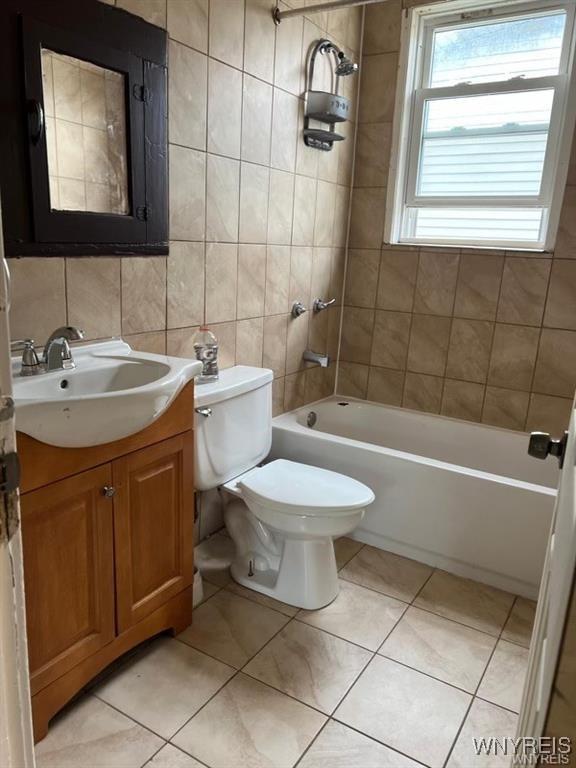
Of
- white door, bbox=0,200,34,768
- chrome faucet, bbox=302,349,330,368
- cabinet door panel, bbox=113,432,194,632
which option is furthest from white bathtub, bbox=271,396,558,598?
white door, bbox=0,200,34,768

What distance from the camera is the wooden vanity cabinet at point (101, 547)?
124cm

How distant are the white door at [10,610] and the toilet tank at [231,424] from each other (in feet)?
3.58

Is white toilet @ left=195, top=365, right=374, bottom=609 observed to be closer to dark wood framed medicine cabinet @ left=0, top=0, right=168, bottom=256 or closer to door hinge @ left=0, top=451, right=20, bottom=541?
dark wood framed medicine cabinet @ left=0, top=0, right=168, bottom=256

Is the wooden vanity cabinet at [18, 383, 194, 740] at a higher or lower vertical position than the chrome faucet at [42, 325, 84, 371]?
lower

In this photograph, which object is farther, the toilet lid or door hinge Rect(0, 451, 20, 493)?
the toilet lid

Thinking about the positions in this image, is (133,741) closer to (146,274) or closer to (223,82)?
(146,274)

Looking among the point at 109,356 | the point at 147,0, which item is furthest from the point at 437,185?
the point at 109,356

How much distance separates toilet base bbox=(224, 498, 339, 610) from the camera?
6.19 feet

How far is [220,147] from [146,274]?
56 centimetres

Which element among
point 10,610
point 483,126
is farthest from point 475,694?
point 483,126

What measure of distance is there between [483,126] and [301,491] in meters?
1.87

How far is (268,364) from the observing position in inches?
96.0

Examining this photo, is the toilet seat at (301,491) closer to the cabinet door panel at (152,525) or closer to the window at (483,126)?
the cabinet door panel at (152,525)

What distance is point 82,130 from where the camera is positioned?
151 centimetres
